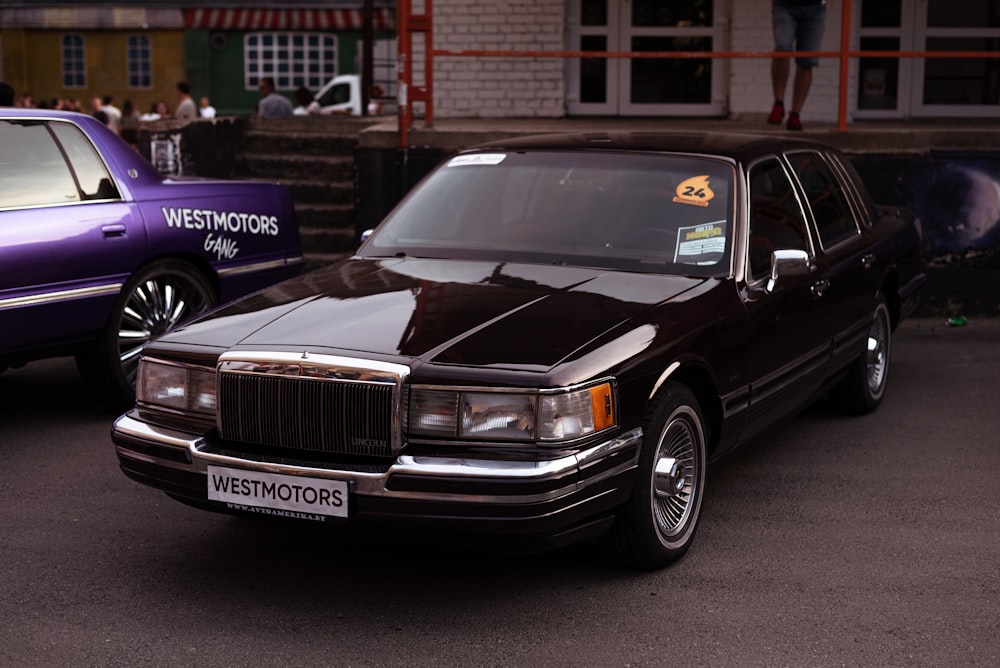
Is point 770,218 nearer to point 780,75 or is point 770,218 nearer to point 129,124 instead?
point 780,75

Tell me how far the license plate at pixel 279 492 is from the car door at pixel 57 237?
252cm

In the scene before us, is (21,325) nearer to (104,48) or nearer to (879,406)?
(879,406)

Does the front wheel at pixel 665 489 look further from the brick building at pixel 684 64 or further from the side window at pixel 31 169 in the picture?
the brick building at pixel 684 64

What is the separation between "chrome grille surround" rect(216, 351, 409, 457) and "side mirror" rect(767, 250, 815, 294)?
193cm

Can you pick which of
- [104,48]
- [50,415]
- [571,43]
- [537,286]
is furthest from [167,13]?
[537,286]

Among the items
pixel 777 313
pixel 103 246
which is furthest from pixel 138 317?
pixel 777 313

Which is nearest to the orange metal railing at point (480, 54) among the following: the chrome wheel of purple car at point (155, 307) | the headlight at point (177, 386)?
the chrome wheel of purple car at point (155, 307)

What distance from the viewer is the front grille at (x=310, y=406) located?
3.97m

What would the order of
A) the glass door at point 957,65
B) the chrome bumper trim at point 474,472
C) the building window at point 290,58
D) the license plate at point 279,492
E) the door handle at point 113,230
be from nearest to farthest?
the chrome bumper trim at point 474,472 < the license plate at point 279,492 < the door handle at point 113,230 < the glass door at point 957,65 < the building window at point 290,58

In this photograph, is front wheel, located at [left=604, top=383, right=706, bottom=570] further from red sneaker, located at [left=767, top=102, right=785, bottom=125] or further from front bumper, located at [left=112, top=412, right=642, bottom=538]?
red sneaker, located at [left=767, top=102, right=785, bottom=125]

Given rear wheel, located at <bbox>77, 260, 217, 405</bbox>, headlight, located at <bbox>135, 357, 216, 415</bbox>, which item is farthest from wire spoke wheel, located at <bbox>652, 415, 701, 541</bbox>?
rear wheel, located at <bbox>77, 260, 217, 405</bbox>

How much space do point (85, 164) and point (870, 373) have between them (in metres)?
4.35

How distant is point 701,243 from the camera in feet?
17.1

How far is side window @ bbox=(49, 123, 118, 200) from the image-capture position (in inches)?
264
